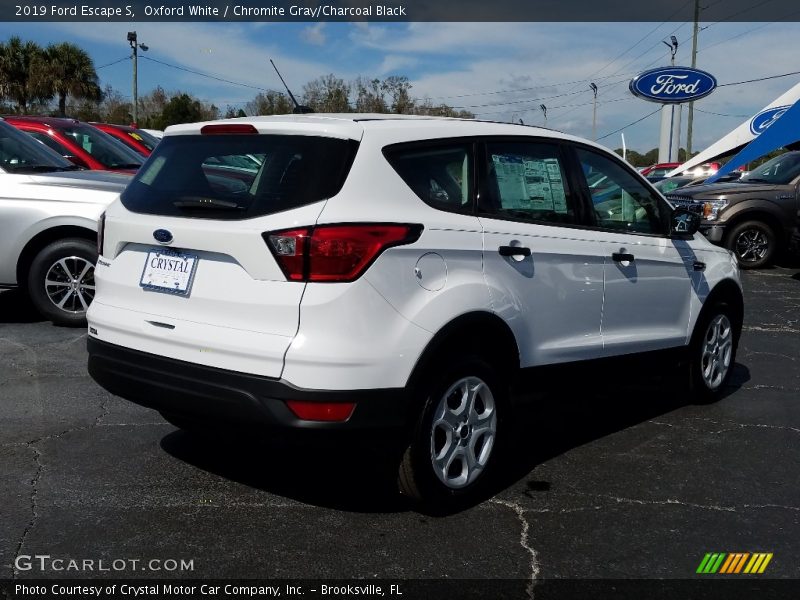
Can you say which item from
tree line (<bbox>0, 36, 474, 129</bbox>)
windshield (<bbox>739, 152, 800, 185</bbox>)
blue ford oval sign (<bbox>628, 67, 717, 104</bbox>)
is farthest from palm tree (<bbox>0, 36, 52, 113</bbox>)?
windshield (<bbox>739, 152, 800, 185</bbox>)

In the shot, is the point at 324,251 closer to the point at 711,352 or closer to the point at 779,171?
the point at 711,352

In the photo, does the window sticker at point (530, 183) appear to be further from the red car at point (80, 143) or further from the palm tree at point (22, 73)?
the palm tree at point (22, 73)

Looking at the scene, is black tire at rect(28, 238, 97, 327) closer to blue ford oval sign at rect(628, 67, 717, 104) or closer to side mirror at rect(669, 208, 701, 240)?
side mirror at rect(669, 208, 701, 240)

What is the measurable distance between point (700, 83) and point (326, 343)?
110 ft

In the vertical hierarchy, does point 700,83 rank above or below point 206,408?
above

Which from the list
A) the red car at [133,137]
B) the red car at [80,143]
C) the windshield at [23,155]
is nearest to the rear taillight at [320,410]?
the windshield at [23,155]

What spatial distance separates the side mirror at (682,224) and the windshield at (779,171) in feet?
30.8

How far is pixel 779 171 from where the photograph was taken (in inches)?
552

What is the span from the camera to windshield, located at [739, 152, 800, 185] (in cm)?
1374

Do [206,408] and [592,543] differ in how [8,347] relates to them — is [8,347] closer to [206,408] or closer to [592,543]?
[206,408]

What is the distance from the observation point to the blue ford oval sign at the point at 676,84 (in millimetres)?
33219

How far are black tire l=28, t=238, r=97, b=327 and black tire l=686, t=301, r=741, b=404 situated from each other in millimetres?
4903

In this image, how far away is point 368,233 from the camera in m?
3.38
